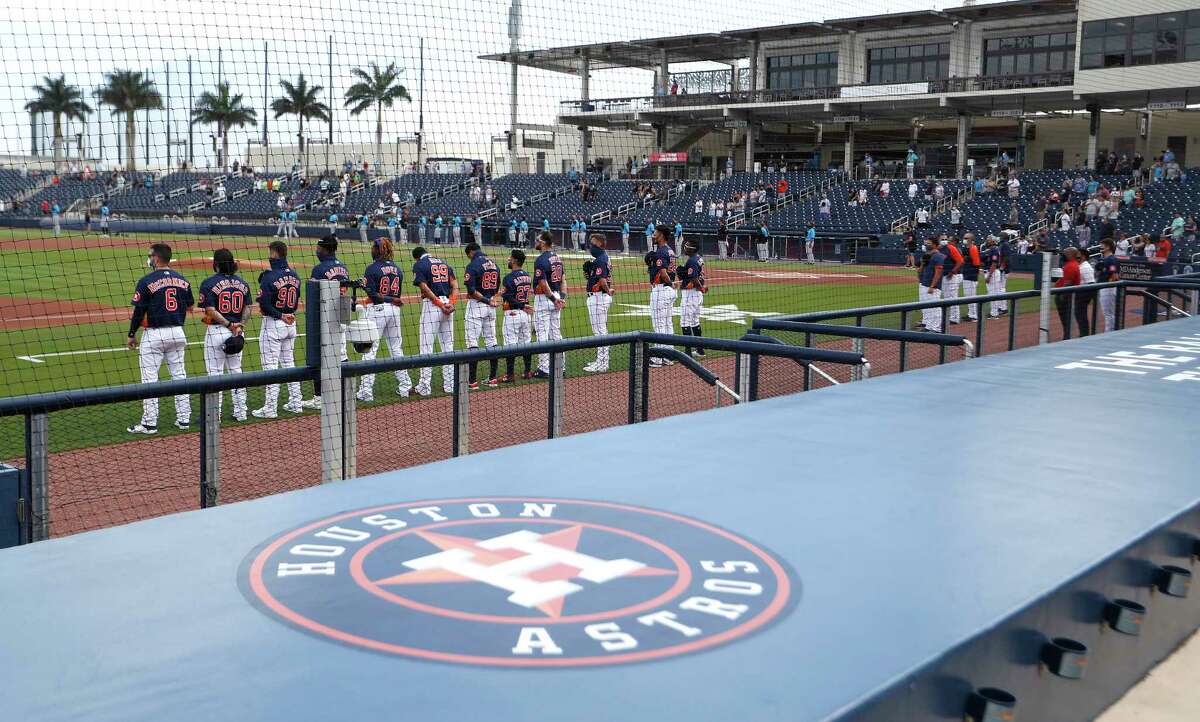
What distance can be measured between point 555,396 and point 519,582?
4.07 meters

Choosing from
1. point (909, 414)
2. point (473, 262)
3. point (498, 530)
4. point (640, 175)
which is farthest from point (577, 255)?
point (498, 530)

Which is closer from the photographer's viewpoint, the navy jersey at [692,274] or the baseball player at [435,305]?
the baseball player at [435,305]

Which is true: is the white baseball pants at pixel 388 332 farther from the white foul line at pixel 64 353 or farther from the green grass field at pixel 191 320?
the white foul line at pixel 64 353

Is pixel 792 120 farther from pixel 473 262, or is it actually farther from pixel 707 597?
pixel 707 597

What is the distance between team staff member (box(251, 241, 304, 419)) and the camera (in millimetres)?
10914

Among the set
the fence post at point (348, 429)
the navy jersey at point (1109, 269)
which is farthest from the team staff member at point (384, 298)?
the navy jersey at point (1109, 269)

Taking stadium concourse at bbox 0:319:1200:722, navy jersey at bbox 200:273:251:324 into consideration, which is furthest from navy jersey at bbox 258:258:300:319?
stadium concourse at bbox 0:319:1200:722

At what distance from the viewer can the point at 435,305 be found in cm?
1246

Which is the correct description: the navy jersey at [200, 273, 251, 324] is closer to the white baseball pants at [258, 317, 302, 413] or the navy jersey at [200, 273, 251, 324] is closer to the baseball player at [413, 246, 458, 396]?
the white baseball pants at [258, 317, 302, 413]

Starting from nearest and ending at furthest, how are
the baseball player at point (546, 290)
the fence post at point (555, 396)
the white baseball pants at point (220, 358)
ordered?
the fence post at point (555, 396)
the white baseball pants at point (220, 358)
the baseball player at point (546, 290)

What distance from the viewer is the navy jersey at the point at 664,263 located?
1441 cm

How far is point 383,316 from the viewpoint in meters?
12.1

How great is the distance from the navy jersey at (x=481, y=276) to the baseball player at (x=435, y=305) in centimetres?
25

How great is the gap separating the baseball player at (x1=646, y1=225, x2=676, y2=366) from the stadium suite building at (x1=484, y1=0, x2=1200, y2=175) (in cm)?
2442
